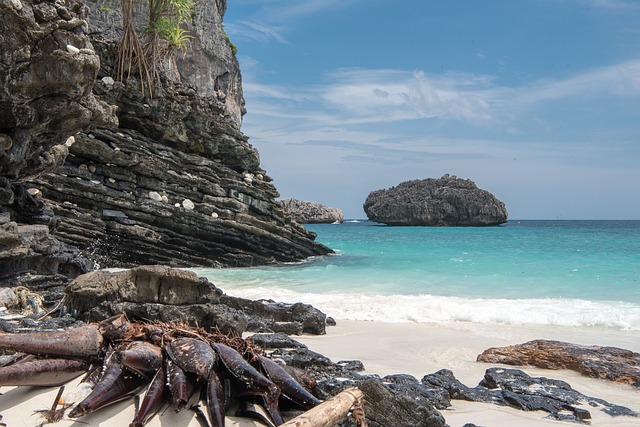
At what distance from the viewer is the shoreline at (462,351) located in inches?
166

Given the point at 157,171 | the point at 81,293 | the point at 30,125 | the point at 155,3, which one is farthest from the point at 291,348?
the point at 155,3

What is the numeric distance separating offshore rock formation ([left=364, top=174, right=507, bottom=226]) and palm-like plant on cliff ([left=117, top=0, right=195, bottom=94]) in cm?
7103

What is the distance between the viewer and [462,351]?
7039 mm

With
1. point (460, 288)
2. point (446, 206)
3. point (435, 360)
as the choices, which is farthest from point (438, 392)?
point (446, 206)

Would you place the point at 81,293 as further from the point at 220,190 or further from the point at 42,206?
the point at 220,190

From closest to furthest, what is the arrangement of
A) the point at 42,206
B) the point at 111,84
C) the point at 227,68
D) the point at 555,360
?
the point at 555,360, the point at 42,206, the point at 111,84, the point at 227,68

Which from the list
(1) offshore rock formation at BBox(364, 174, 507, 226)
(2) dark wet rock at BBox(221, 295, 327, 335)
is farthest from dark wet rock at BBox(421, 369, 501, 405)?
(1) offshore rock formation at BBox(364, 174, 507, 226)

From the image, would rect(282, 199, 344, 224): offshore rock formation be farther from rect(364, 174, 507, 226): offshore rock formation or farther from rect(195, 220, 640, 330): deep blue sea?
rect(195, 220, 640, 330): deep blue sea

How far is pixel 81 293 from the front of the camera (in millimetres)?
6230

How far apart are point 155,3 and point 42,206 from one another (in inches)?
496

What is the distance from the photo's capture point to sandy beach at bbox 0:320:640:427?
2314 millimetres

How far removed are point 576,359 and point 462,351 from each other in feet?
4.70

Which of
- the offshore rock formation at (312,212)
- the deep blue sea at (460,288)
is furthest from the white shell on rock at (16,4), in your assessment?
the offshore rock formation at (312,212)

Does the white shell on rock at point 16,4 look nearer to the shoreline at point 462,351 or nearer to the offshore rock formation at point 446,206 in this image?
the shoreline at point 462,351
